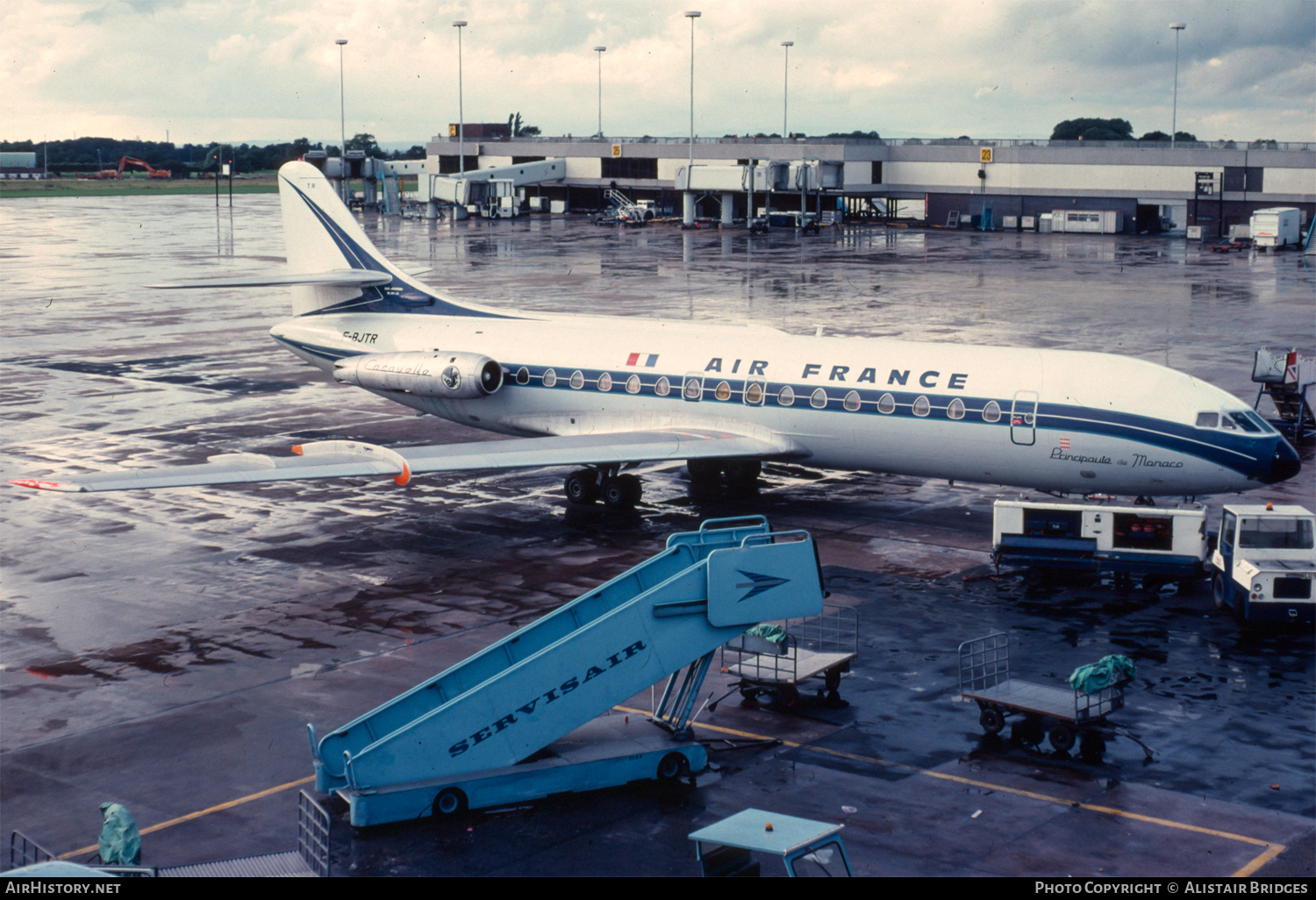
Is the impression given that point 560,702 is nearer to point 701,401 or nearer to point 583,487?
point 701,401

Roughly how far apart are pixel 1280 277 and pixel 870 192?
4900 centimetres

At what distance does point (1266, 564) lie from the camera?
24172mm

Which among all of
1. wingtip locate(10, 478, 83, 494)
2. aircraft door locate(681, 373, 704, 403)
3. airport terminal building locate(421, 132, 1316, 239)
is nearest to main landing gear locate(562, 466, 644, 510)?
aircraft door locate(681, 373, 704, 403)

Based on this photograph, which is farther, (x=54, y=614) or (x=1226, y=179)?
(x=1226, y=179)

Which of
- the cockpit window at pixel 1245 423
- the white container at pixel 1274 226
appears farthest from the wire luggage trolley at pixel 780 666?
the white container at pixel 1274 226

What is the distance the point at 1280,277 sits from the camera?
266ft

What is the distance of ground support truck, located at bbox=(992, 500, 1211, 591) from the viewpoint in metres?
26.3

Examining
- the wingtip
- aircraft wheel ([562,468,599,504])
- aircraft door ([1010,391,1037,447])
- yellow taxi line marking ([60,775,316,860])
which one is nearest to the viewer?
yellow taxi line marking ([60,775,316,860])

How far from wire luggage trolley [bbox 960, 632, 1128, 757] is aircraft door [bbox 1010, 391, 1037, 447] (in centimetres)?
819

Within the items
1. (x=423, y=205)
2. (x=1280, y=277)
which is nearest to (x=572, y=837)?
(x=1280, y=277)

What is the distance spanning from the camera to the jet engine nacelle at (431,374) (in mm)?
33281

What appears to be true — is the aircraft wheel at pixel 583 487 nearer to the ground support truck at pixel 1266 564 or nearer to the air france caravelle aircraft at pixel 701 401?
the air france caravelle aircraft at pixel 701 401

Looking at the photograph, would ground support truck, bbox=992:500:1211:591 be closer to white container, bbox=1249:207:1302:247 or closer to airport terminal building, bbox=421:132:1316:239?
white container, bbox=1249:207:1302:247

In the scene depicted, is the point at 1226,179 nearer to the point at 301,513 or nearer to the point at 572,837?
the point at 301,513
